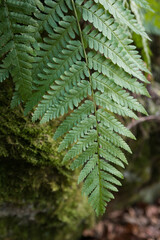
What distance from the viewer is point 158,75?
3811mm

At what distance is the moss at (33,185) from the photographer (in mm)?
1639

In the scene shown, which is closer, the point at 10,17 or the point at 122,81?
the point at 10,17

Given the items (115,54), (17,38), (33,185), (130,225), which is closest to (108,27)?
(115,54)

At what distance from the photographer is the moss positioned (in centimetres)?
164

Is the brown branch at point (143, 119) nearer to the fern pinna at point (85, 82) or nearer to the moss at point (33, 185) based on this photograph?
the moss at point (33, 185)

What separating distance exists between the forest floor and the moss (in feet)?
2.65

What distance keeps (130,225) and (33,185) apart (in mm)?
2281

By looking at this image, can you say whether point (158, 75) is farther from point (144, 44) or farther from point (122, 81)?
point (122, 81)

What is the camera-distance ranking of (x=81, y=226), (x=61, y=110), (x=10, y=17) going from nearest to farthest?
(x=10, y=17) → (x=61, y=110) → (x=81, y=226)

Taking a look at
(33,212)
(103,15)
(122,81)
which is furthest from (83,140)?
(33,212)

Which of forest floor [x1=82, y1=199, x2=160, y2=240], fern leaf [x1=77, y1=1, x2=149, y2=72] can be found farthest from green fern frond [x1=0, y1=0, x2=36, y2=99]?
forest floor [x1=82, y1=199, x2=160, y2=240]

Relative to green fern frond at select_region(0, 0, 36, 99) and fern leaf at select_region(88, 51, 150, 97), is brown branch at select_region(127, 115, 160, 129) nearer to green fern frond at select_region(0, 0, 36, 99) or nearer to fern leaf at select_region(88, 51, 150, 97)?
fern leaf at select_region(88, 51, 150, 97)

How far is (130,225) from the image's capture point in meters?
3.44

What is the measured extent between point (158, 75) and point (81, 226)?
9.36ft
